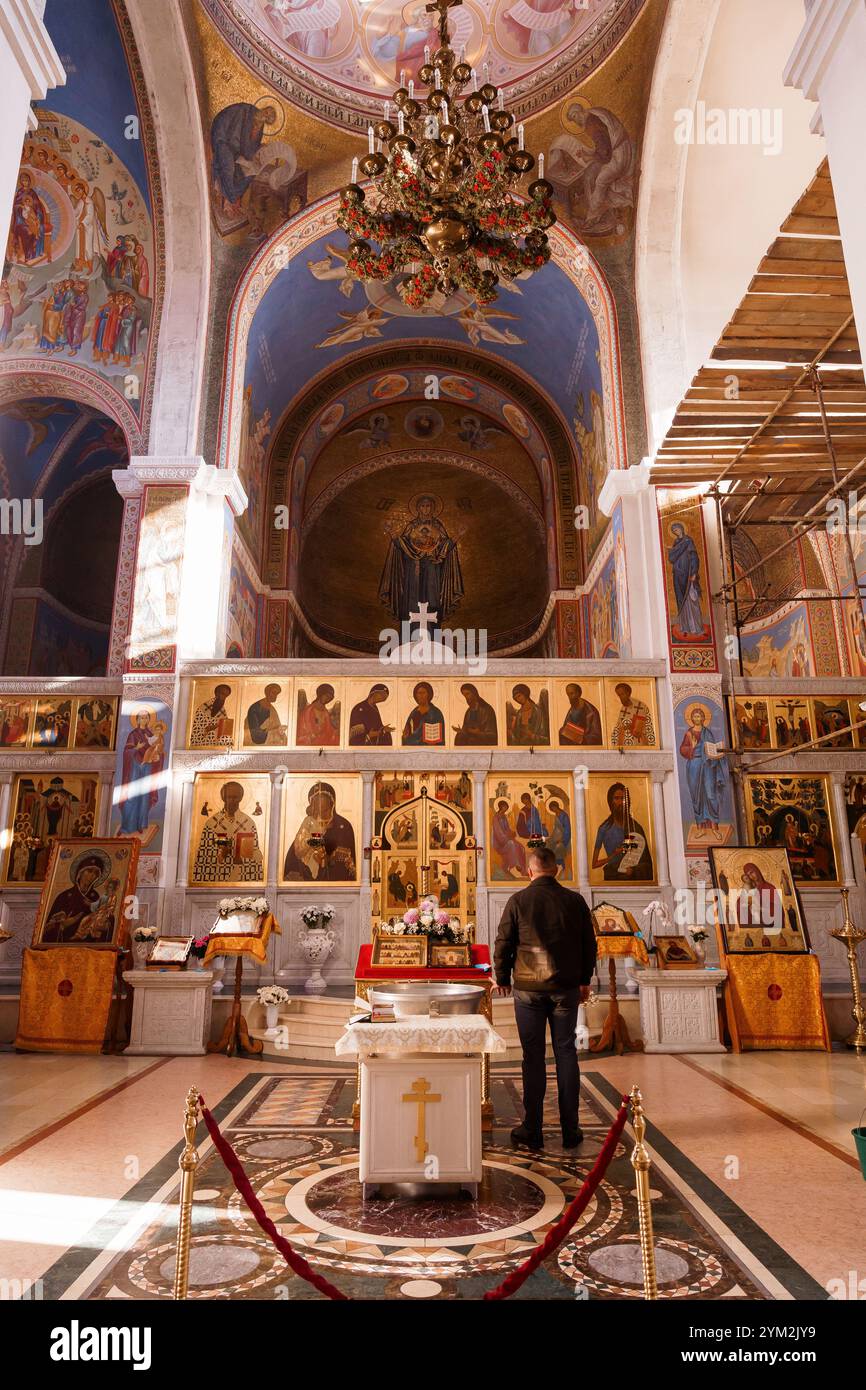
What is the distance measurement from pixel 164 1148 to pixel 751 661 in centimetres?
1623

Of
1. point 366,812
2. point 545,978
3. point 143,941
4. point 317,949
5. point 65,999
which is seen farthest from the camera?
point 366,812

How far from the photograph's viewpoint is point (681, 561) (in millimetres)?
12164

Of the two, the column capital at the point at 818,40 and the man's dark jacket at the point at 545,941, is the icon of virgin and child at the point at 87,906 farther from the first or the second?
the column capital at the point at 818,40

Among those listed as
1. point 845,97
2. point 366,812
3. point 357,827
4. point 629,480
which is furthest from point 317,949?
point 845,97

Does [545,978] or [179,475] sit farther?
[179,475]

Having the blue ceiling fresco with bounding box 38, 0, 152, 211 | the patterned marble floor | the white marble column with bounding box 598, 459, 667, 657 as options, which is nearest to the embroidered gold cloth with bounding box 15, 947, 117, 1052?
the patterned marble floor

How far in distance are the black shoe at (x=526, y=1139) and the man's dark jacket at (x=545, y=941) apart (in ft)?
2.85

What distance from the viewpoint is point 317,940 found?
10.2 meters

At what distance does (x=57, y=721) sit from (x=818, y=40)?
1137cm

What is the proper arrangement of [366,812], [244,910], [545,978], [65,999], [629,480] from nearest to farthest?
[545,978] < [65,999] < [244,910] < [366,812] < [629,480]

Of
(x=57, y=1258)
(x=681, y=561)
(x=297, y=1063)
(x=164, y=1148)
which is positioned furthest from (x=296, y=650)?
(x=57, y=1258)

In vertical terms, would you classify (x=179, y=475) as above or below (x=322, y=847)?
above

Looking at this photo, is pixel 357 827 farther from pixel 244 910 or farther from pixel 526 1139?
pixel 526 1139

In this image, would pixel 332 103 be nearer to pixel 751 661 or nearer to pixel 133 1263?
pixel 751 661
